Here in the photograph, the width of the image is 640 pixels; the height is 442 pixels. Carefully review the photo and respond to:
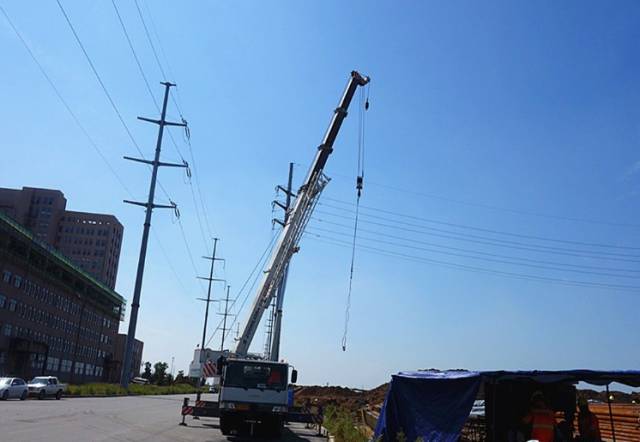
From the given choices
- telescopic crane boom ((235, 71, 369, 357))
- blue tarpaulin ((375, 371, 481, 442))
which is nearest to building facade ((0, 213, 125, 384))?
telescopic crane boom ((235, 71, 369, 357))

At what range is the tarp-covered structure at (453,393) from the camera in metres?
13.6

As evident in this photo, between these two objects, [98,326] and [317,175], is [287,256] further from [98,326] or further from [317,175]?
[98,326]

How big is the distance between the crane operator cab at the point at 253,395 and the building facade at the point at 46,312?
54.3 meters

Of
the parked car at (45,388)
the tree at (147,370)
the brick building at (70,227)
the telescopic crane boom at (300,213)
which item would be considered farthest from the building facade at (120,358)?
the telescopic crane boom at (300,213)

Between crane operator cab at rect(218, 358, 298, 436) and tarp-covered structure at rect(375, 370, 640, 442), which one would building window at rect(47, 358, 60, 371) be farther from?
tarp-covered structure at rect(375, 370, 640, 442)

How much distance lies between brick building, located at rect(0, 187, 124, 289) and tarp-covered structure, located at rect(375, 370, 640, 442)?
444 feet

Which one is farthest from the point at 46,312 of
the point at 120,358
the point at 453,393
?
the point at 453,393

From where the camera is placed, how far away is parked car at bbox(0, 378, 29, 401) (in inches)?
1378

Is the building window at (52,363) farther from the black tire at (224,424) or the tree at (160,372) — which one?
the black tire at (224,424)

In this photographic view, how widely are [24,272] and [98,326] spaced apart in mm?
39743

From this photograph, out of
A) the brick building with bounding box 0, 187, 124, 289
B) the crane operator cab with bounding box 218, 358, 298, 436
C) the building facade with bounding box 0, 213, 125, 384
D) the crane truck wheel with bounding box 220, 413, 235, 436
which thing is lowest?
the crane truck wheel with bounding box 220, 413, 235, 436

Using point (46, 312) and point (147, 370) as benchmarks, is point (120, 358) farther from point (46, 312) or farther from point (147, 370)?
point (46, 312)

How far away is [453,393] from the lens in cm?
1480

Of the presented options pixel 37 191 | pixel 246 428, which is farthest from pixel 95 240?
pixel 246 428
